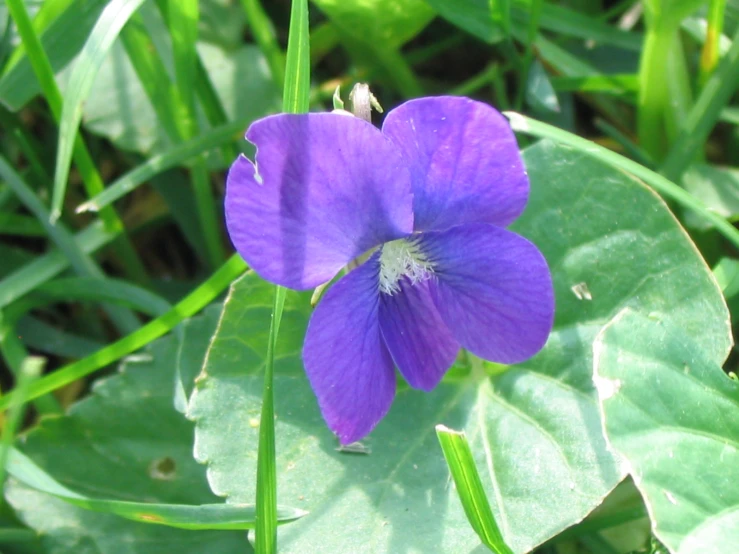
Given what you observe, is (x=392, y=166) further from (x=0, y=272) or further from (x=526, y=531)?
(x=0, y=272)

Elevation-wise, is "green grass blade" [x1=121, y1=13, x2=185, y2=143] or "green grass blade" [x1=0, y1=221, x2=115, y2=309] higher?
"green grass blade" [x1=121, y1=13, x2=185, y2=143]

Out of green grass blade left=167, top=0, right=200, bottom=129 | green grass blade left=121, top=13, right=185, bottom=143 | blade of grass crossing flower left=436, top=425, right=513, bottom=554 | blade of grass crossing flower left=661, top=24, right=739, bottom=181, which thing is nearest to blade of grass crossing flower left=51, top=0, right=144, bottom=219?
green grass blade left=167, top=0, right=200, bottom=129

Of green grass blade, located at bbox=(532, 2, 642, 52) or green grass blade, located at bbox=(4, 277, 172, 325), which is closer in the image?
green grass blade, located at bbox=(4, 277, 172, 325)

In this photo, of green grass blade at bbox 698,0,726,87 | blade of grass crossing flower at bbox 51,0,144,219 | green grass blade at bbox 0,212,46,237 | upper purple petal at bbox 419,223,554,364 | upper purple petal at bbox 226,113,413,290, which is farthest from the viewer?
green grass blade at bbox 0,212,46,237

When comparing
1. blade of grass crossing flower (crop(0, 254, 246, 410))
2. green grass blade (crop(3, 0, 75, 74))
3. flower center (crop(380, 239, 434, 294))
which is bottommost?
blade of grass crossing flower (crop(0, 254, 246, 410))

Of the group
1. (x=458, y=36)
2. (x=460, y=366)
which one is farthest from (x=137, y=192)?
(x=460, y=366)

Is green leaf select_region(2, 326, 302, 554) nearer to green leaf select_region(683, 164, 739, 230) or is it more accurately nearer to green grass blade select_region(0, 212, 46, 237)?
green grass blade select_region(0, 212, 46, 237)

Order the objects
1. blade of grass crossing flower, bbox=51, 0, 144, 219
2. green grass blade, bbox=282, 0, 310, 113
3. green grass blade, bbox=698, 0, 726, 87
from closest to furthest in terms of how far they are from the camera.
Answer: green grass blade, bbox=282, 0, 310, 113, blade of grass crossing flower, bbox=51, 0, 144, 219, green grass blade, bbox=698, 0, 726, 87
